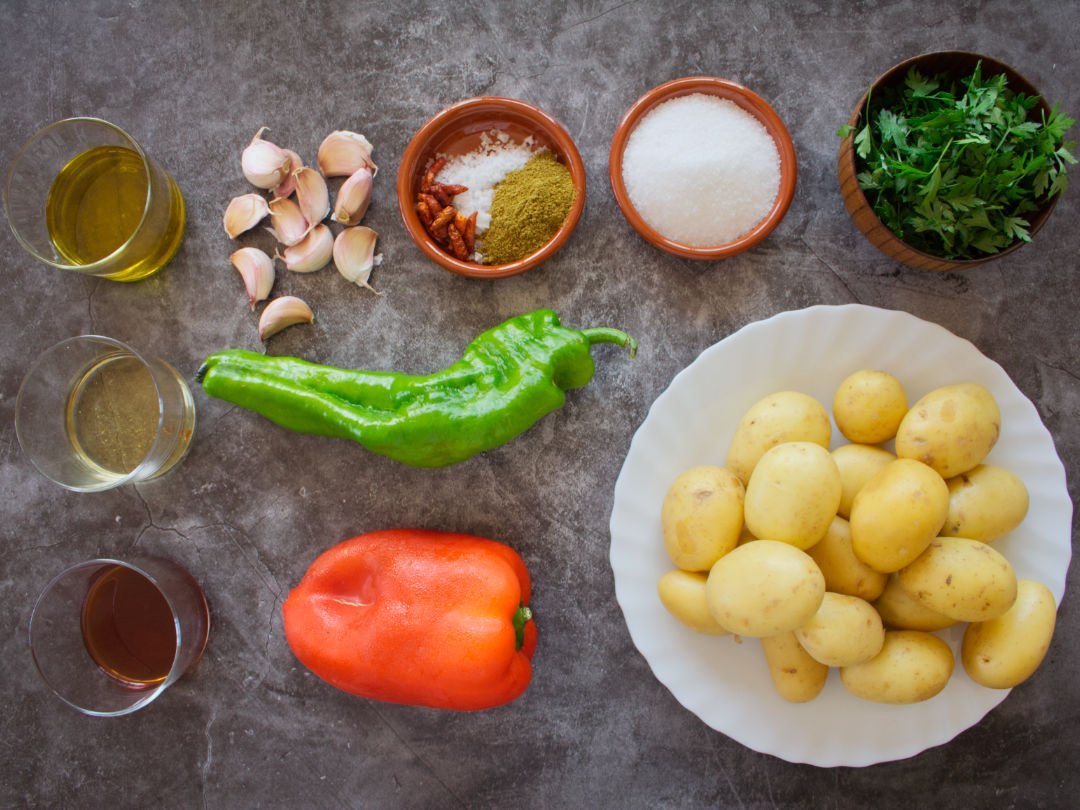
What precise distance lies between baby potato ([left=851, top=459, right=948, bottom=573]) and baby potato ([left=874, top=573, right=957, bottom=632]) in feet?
0.30

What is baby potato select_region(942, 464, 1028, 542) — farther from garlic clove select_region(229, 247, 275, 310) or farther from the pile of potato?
garlic clove select_region(229, 247, 275, 310)

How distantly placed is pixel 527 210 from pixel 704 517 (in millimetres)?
611

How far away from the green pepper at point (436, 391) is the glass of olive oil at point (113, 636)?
0.38m

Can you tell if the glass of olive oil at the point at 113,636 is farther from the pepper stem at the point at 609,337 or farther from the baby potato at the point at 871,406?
the baby potato at the point at 871,406

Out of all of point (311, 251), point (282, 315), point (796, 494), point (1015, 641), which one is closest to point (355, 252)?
point (311, 251)

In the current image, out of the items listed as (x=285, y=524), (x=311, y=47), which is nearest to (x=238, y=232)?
(x=311, y=47)

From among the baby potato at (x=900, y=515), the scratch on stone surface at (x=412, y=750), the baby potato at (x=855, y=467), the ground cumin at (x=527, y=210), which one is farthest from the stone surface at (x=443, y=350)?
the baby potato at (x=900, y=515)

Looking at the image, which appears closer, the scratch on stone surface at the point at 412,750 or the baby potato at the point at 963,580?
the baby potato at the point at 963,580

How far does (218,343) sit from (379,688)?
0.73m

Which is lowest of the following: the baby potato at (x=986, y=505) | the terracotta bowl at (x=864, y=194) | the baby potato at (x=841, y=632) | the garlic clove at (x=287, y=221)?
the baby potato at (x=841, y=632)

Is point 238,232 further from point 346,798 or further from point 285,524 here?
point 346,798

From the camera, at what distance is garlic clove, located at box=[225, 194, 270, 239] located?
1442mm

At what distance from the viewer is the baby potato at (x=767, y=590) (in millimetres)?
1066

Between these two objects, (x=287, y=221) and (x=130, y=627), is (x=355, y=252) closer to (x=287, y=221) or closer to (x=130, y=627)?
(x=287, y=221)
